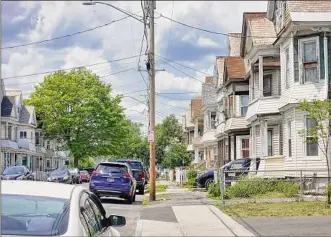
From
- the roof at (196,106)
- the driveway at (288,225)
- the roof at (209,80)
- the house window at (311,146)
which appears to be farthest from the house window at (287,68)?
the roof at (196,106)

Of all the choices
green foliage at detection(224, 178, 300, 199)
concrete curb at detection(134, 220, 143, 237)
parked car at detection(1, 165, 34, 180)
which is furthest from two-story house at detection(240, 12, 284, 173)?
concrete curb at detection(134, 220, 143, 237)

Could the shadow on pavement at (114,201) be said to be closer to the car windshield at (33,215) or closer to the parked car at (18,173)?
the parked car at (18,173)

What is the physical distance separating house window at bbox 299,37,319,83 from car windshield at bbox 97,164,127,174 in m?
8.63

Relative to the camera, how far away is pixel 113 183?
75.3 ft

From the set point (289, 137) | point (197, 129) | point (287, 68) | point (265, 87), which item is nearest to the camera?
point (287, 68)

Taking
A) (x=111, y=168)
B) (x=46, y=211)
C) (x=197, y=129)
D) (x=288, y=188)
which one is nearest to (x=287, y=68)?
(x=288, y=188)

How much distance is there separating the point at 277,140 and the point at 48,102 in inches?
1563

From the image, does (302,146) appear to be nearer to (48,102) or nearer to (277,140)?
(277,140)

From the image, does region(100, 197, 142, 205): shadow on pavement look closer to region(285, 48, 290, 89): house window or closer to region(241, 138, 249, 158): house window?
region(285, 48, 290, 89): house window

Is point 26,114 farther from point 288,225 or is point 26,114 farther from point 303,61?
point 288,225

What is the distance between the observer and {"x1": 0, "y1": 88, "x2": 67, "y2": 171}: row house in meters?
62.8

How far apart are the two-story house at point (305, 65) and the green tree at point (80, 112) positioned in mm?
40275

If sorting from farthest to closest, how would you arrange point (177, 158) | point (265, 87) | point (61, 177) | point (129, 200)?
point (177, 158)
point (61, 177)
point (265, 87)
point (129, 200)

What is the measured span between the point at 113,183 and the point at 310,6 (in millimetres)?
11316
